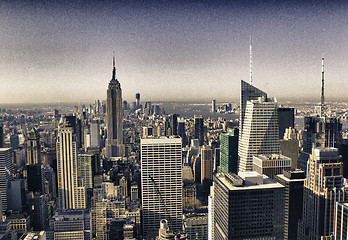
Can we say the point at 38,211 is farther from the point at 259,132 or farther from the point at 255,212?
the point at 259,132

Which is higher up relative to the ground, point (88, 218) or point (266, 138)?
point (266, 138)

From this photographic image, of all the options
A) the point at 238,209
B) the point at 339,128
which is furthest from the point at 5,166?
the point at 339,128

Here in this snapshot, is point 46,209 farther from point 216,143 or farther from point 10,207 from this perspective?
point 216,143

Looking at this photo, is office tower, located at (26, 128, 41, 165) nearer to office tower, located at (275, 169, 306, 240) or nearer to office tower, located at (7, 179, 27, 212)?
office tower, located at (7, 179, 27, 212)

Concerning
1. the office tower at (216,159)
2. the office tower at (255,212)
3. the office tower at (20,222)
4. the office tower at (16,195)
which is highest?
the office tower at (255,212)

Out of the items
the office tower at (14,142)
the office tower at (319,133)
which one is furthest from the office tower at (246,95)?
the office tower at (14,142)

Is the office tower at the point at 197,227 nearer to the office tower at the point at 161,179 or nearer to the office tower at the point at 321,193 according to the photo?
the office tower at the point at 161,179
